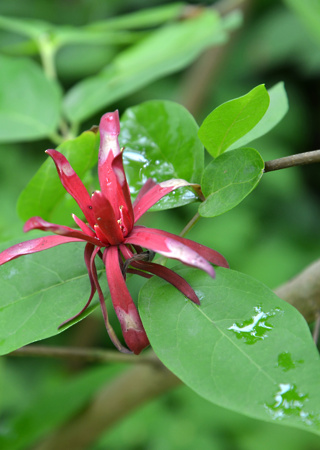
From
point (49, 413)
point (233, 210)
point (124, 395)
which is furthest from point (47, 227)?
point (233, 210)

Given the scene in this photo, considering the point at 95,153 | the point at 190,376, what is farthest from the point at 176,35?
the point at 190,376

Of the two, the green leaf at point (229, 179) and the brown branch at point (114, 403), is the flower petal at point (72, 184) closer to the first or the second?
the green leaf at point (229, 179)

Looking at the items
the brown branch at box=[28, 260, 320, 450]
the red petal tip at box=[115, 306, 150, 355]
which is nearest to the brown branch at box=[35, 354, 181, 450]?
the brown branch at box=[28, 260, 320, 450]

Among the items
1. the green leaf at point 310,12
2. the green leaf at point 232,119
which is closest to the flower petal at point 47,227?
the green leaf at point 232,119

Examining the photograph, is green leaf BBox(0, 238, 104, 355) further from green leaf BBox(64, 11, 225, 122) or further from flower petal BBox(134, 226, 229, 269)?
green leaf BBox(64, 11, 225, 122)

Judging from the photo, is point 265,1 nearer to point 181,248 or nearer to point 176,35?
point 176,35
